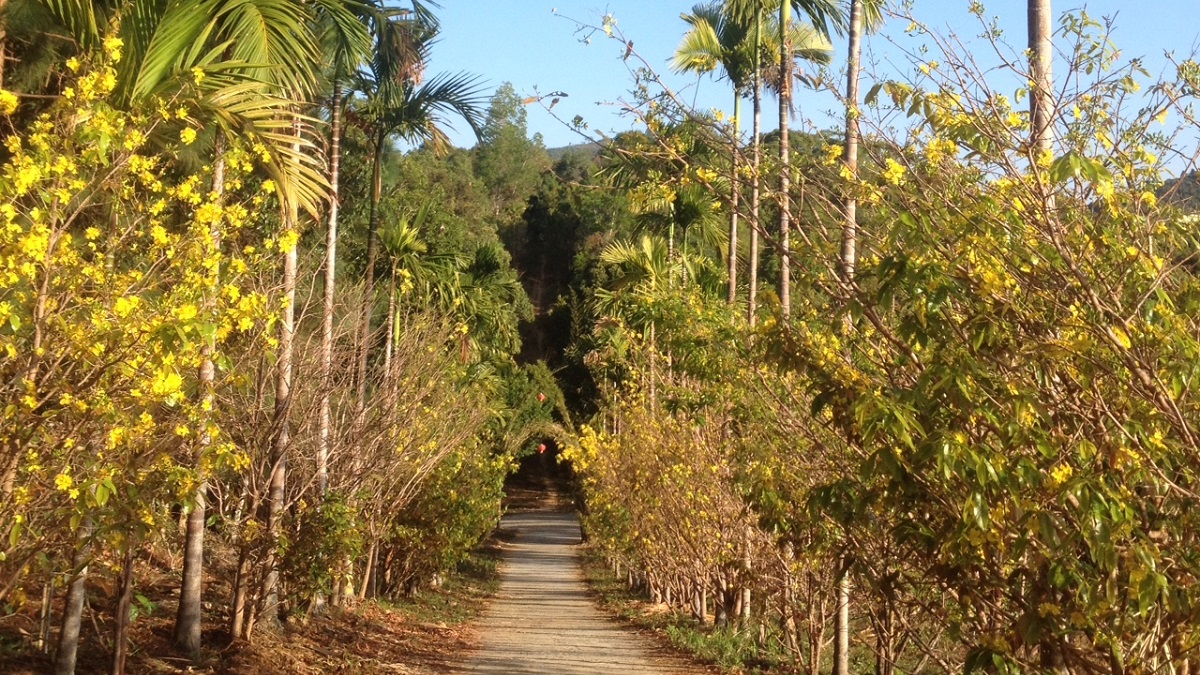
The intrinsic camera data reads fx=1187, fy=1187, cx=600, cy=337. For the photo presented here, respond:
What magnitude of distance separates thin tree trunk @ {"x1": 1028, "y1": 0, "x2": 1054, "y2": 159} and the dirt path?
29.3ft

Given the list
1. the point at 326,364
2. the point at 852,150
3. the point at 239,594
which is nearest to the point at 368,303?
the point at 326,364

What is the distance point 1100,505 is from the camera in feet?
12.4

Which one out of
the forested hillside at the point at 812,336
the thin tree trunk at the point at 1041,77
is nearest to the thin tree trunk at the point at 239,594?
the forested hillside at the point at 812,336

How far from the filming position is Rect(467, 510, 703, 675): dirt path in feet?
44.0

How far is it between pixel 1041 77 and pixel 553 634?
43.2 ft

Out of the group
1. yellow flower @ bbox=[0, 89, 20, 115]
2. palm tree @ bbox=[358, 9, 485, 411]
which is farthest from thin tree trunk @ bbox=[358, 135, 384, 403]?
yellow flower @ bbox=[0, 89, 20, 115]

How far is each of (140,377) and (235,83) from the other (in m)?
2.71

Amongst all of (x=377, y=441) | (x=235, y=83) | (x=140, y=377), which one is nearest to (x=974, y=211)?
(x=140, y=377)

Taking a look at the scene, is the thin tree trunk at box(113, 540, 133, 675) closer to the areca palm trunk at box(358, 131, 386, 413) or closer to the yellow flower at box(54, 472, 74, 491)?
the yellow flower at box(54, 472, 74, 491)

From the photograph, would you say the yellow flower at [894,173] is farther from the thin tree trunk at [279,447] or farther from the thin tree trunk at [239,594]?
the thin tree trunk at [239,594]

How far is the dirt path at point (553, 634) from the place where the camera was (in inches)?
528

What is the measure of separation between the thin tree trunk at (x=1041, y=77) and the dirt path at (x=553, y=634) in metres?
8.93

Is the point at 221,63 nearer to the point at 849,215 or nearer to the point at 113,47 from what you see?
the point at 113,47

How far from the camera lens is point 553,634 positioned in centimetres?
1689
